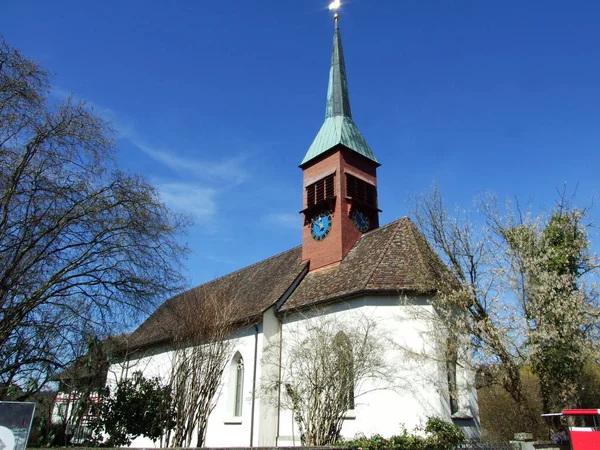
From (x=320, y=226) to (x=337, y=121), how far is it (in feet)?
20.3

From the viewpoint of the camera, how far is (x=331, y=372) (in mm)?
14156

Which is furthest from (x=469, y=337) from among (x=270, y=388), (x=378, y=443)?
(x=270, y=388)

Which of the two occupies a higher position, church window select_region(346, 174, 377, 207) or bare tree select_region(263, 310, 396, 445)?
church window select_region(346, 174, 377, 207)

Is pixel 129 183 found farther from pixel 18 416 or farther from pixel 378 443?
pixel 378 443

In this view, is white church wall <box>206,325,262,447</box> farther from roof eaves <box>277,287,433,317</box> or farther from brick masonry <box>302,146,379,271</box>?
brick masonry <box>302,146,379,271</box>

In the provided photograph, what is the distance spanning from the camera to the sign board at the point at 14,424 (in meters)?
6.02

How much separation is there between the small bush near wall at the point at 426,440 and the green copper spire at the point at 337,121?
1386 centimetres

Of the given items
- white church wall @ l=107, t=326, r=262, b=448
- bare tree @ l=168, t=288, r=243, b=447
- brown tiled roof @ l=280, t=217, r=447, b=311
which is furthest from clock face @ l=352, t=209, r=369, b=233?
bare tree @ l=168, t=288, r=243, b=447

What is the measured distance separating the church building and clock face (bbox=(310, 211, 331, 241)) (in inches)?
2.1

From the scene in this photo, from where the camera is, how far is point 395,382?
16172mm

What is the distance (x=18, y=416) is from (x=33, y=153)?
6337mm

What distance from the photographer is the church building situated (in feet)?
53.0

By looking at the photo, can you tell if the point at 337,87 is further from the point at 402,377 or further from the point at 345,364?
the point at 345,364

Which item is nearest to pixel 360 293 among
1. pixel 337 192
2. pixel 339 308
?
pixel 339 308
